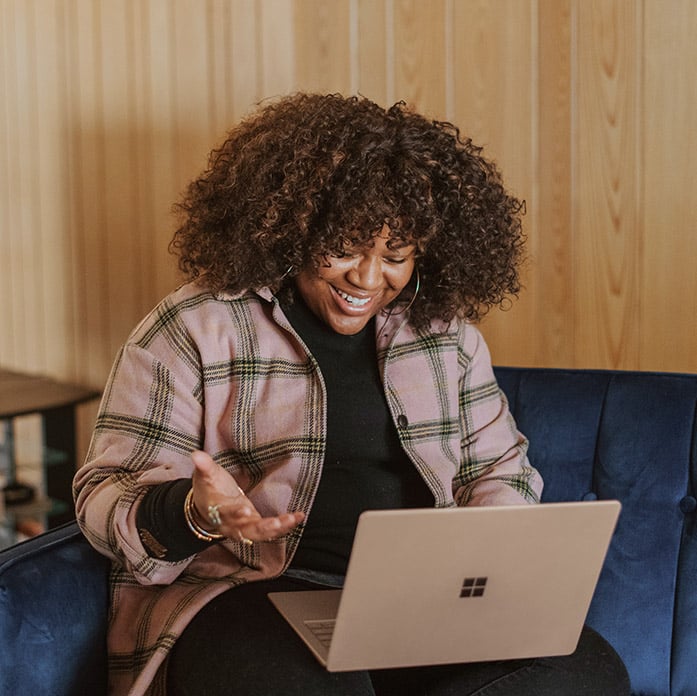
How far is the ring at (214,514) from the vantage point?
45.6 inches

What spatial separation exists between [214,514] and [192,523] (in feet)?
0.27

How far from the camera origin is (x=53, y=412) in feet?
7.70

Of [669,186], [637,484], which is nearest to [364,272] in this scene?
[637,484]

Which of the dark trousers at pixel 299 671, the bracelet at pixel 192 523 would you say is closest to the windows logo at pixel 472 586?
the dark trousers at pixel 299 671

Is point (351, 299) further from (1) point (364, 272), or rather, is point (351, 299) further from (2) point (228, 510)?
(2) point (228, 510)

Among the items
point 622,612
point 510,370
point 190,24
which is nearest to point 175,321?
point 510,370

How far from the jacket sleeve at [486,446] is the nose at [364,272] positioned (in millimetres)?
260

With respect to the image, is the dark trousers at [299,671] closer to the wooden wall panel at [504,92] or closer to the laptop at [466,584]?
the laptop at [466,584]

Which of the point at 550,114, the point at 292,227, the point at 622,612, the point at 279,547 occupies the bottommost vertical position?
the point at 622,612

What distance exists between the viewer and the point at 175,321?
4.78 ft

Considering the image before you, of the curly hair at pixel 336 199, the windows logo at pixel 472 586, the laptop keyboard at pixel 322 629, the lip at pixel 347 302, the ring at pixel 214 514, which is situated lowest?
the laptop keyboard at pixel 322 629

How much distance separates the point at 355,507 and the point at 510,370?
435 millimetres

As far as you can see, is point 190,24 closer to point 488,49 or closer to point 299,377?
point 488,49

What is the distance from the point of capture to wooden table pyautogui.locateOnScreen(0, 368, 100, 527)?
2.27 m
